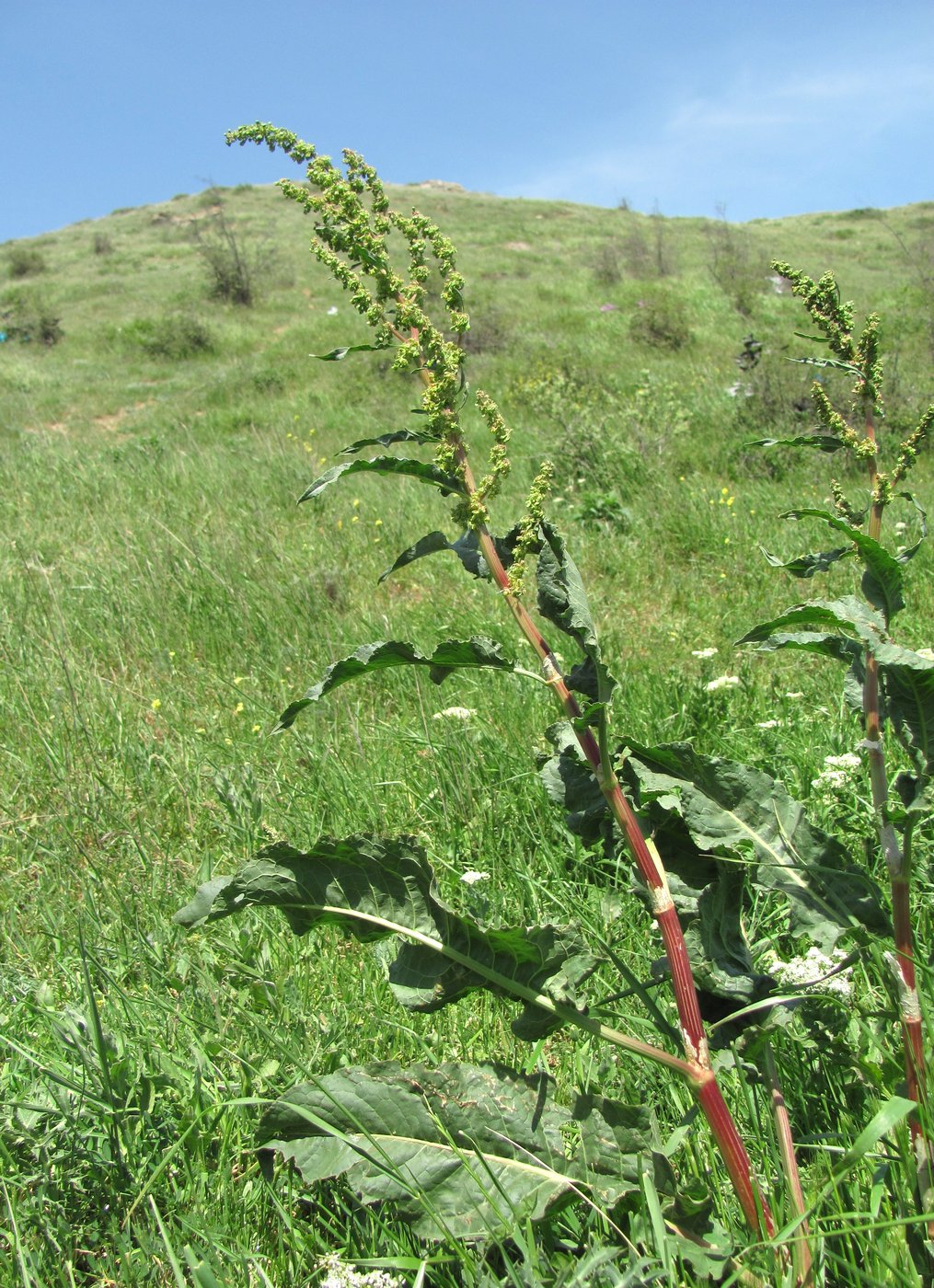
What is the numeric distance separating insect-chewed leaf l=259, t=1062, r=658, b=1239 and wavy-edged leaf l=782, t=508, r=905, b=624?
781mm

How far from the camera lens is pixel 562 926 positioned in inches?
46.2

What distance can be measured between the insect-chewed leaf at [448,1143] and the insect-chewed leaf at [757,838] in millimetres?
342

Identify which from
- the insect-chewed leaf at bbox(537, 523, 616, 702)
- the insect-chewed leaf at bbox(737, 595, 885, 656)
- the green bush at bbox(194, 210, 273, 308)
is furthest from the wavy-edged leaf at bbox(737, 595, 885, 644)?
the green bush at bbox(194, 210, 273, 308)

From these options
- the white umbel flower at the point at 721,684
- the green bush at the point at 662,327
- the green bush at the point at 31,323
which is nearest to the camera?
the white umbel flower at the point at 721,684

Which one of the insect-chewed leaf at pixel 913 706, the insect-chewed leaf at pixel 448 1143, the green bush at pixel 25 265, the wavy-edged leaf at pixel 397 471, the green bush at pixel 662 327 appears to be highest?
the green bush at pixel 25 265

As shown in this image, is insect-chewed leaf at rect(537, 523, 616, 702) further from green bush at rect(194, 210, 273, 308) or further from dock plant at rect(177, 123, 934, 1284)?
green bush at rect(194, 210, 273, 308)

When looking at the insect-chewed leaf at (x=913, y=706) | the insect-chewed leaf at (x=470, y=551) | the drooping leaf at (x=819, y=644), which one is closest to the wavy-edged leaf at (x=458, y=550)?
the insect-chewed leaf at (x=470, y=551)

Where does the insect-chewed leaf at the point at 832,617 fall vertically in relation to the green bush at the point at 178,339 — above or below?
below

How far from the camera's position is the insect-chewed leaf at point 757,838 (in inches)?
49.5

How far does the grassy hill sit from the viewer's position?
4.38 feet

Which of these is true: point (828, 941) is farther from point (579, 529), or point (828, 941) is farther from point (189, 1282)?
point (579, 529)

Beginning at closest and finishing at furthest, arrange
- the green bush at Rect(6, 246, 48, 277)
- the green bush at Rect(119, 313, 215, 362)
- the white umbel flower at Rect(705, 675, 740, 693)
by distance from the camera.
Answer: the white umbel flower at Rect(705, 675, 740, 693)
the green bush at Rect(119, 313, 215, 362)
the green bush at Rect(6, 246, 48, 277)

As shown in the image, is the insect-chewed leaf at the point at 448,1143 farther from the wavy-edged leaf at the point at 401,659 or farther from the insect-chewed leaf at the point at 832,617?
the insect-chewed leaf at the point at 832,617

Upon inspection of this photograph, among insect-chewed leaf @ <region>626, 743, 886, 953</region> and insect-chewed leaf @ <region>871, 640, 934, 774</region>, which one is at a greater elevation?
insect-chewed leaf @ <region>871, 640, 934, 774</region>
